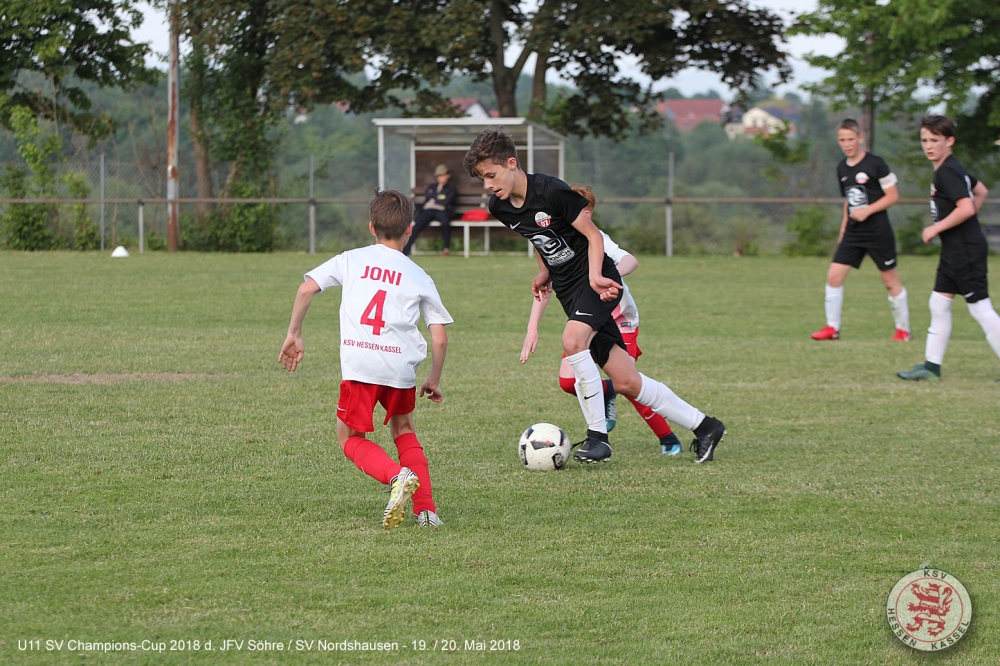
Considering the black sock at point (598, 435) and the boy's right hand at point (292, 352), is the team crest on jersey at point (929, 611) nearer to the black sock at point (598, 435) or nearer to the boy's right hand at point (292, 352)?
the black sock at point (598, 435)

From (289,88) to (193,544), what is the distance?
74.4 ft

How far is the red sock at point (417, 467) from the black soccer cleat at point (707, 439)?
1.74 metres

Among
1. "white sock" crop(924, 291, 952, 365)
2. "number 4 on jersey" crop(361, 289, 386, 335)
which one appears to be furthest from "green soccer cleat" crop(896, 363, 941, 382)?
"number 4 on jersey" crop(361, 289, 386, 335)

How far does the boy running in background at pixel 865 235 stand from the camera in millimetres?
11344

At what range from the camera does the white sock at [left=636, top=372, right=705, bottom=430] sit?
19.5ft

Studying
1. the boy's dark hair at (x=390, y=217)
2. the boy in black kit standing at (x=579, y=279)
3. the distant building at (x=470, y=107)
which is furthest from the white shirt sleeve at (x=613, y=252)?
the distant building at (x=470, y=107)

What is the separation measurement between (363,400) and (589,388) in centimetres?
157

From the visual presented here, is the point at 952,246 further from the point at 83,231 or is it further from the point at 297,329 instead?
the point at 83,231

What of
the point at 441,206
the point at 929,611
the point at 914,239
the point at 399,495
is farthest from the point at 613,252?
the point at 914,239

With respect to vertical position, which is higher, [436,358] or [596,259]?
[596,259]

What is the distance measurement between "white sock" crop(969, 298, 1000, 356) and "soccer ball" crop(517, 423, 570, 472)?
4399 millimetres

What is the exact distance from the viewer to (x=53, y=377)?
8008 millimetres

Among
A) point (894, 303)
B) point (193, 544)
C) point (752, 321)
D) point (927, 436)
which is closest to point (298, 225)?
point (752, 321)

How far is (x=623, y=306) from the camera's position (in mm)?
6426
